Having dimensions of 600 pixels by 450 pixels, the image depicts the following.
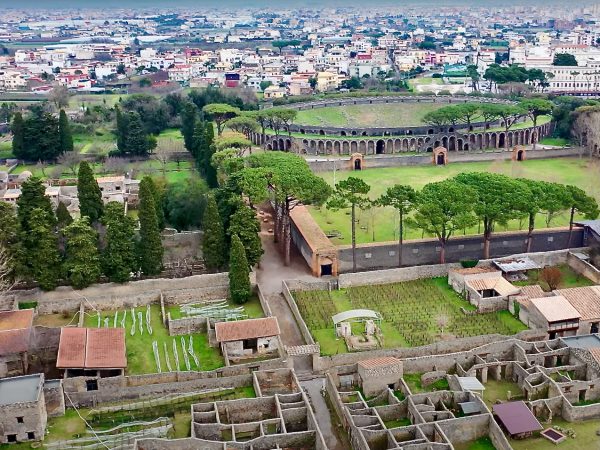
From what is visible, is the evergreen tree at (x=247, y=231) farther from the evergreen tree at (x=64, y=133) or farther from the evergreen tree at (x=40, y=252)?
the evergreen tree at (x=64, y=133)

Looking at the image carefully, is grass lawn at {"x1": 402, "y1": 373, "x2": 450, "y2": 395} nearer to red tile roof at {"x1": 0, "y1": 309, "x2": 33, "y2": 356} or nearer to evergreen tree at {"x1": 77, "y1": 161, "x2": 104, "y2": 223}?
red tile roof at {"x1": 0, "y1": 309, "x2": 33, "y2": 356}

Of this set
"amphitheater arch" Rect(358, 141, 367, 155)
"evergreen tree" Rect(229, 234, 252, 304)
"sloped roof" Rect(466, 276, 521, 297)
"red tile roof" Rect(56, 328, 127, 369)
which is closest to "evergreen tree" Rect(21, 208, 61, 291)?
"red tile roof" Rect(56, 328, 127, 369)

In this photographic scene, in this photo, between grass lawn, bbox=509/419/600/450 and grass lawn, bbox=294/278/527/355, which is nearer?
grass lawn, bbox=509/419/600/450

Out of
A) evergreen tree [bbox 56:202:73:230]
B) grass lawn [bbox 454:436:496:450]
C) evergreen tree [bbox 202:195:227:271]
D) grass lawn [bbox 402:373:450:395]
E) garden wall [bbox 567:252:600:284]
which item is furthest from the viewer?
evergreen tree [bbox 56:202:73:230]

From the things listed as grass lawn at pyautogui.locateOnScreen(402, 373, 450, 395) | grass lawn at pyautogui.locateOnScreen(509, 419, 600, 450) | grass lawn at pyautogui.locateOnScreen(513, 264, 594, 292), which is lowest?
grass lawn at pyautogui.locateOnScreen(509, 419, 600, 450)

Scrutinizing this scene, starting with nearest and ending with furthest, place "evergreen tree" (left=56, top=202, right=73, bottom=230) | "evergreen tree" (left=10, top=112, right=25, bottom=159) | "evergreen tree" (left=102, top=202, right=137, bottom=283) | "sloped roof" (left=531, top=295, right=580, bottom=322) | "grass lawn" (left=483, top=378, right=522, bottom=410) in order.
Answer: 1. "grass lawn" (left=483, top=378, right=522, bottom=410)
2. "sloped roof" (left=531, top=295, right=580, bottom=322)
3. "evergreen tree" (left=102, top=202, right=137, bottom=283)
4. "evergreen tree" (left=56, top=202, right=73, bottom=230)
5. "evergreen tree" (left=10, top=112, right=25, bottom=159)

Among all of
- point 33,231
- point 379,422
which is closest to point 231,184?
point 33,231

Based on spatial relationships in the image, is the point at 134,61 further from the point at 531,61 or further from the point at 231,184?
the point at 231,184
